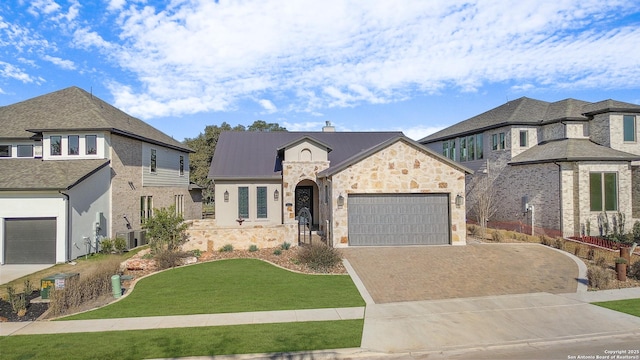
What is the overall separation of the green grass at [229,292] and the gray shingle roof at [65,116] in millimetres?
11637

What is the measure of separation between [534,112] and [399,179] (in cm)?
1516

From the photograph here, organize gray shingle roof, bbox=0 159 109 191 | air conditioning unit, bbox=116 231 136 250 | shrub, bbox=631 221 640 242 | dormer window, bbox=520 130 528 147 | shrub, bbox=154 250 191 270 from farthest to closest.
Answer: dormer window, bbox=520 130 528 147, air conditioning unit, bbox=116 231 136 250, shrub, bbox=631 221 640 242, gray shingle roof, bbox=0 159 109 191, shrub, bbox=154 250 191 270

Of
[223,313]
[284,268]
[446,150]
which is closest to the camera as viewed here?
[223,313]

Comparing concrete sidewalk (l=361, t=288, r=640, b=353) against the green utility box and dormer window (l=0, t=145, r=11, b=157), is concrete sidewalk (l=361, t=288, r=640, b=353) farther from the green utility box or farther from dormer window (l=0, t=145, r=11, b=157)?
dormer window (l=0, t=145, r=11, b=157)

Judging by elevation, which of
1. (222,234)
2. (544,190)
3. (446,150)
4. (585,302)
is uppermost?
(446,150)

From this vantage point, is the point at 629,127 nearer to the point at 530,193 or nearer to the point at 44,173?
the point at 530,193

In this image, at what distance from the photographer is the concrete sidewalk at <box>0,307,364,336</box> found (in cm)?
915

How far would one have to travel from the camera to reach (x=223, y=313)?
10.1 metres

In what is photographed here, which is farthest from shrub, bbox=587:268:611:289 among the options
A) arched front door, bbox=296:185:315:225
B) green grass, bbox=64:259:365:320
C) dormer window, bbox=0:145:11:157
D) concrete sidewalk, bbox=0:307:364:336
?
dormer window, bbox=0:145:11:157

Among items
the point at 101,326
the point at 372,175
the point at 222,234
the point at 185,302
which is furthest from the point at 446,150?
the point at 101,326

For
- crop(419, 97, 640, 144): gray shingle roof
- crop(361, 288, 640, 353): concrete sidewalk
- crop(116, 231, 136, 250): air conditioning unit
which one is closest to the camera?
crop(361, 288, 640, 353): concrete sidewalk

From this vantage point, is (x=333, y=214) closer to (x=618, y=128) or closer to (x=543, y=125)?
(x=543, y=125)

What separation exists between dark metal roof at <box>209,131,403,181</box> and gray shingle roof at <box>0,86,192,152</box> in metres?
5.15

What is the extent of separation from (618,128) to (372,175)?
17439 mm
